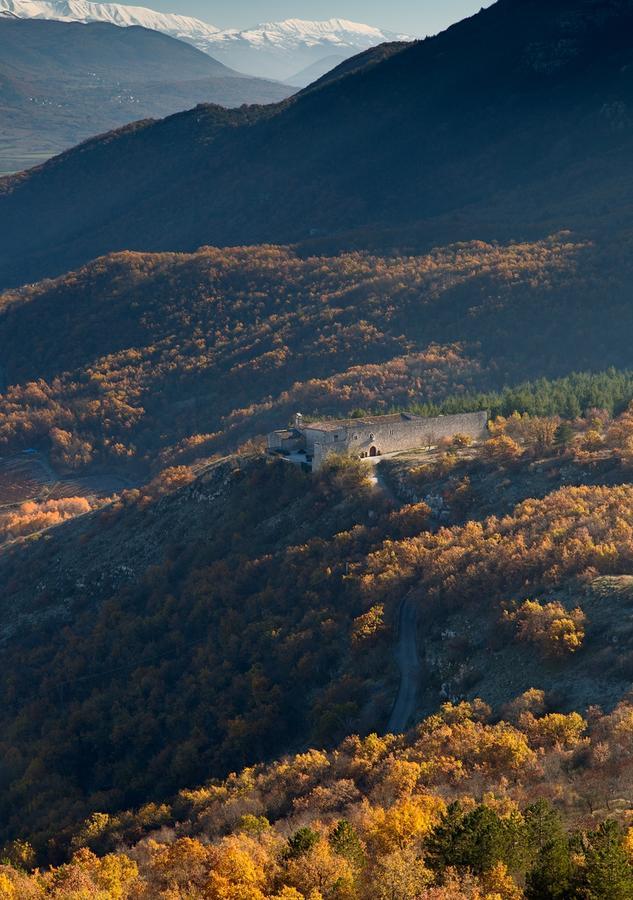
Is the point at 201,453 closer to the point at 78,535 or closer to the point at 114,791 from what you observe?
the point at 78,535

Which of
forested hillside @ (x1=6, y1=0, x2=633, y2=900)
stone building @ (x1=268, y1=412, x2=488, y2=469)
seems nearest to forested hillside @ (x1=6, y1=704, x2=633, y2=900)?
forested hillside @ (x1=6, y1=0, x2=633, y2=900)

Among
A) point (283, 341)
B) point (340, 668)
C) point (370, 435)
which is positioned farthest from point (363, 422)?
point (283, 341)

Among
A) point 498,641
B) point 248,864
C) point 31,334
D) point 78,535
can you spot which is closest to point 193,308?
point 31,334

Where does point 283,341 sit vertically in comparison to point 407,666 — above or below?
above

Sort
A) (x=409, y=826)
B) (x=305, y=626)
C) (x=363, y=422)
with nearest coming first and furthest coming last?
(x=409, y=826) < (x=305, y=626) < (x=363, y=422)

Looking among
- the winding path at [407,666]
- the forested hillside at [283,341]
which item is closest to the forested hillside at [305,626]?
the winding path at [407,666]

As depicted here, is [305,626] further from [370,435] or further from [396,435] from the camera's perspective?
[396,435]
